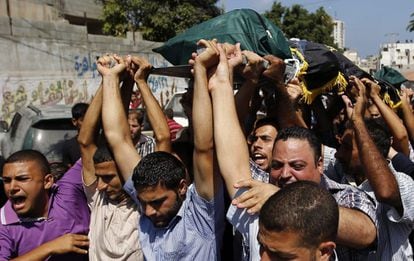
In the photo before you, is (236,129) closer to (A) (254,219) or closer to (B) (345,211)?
(A) (254,219)

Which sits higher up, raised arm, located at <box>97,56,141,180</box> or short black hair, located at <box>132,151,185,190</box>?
raised arm, located at <box>97,56,141,180</box>

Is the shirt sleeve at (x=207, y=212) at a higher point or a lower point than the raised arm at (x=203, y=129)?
lower

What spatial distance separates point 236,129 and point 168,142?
0.79m

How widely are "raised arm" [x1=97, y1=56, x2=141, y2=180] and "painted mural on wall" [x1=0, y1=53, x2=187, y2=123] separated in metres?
9.71

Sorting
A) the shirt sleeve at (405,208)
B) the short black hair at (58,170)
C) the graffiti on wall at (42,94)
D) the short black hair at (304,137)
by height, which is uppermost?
the short black hair at (304,137)

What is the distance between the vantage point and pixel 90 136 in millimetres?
3084

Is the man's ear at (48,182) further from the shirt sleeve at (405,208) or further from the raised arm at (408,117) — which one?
the raised arm at (408,117)

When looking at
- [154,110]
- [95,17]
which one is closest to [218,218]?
[154,110]

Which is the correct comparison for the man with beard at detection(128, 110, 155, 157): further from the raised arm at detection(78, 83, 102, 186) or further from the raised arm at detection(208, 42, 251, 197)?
the raised arm at detection(208, 42, 251, 197)

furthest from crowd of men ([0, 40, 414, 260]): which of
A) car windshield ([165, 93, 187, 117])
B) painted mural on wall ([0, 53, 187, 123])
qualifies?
painted mural on wall ([0, 53, 187, 123])

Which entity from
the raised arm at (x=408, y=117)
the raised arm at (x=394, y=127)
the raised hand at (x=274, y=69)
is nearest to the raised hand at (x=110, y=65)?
the raised hand at (x=274, y=69)

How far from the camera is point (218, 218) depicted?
2.40m

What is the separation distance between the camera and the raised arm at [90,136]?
304cm

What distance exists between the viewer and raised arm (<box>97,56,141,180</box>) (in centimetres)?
277
